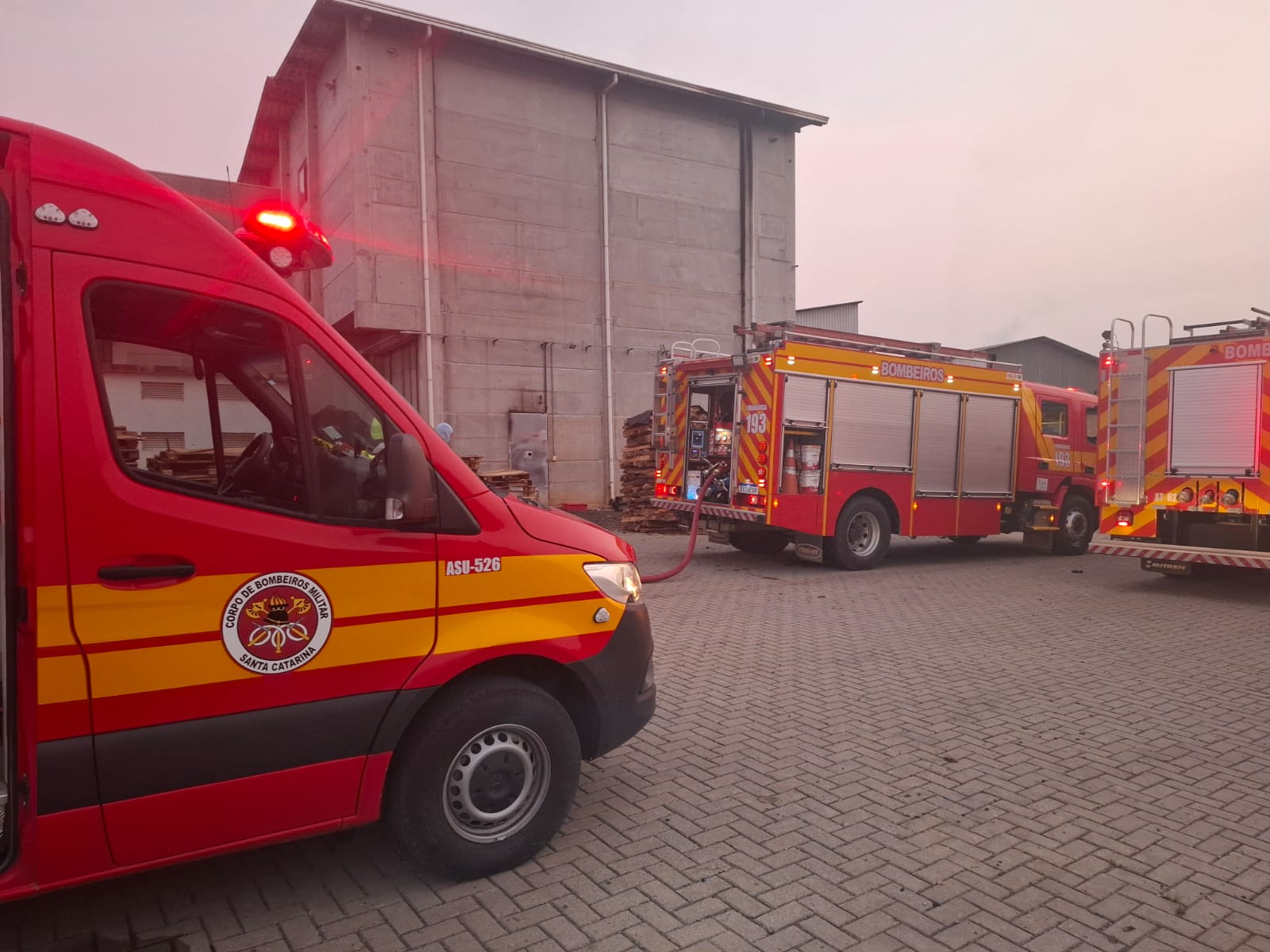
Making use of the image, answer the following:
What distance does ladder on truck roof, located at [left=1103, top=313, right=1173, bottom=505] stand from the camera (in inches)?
388

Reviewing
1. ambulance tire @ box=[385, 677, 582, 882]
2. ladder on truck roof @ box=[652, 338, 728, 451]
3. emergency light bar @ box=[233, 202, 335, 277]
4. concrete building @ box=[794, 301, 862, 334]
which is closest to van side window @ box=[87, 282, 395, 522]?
emergency light bar @ box=[233, 202, 335, 277]

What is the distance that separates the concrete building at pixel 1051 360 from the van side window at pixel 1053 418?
2430 centimetres

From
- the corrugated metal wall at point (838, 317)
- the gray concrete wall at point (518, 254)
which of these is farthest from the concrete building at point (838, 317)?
the gray concrete wall at point (518, 254)

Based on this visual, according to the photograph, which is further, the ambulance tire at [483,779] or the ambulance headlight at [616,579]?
the ambulance headlight at [616,579]

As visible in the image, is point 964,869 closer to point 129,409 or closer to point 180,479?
point 180,479

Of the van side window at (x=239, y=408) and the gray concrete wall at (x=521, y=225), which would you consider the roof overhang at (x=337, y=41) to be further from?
the van side window at (x=239, y=408)

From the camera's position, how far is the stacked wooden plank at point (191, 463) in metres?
2.94

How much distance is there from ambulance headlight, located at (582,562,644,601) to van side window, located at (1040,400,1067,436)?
11.8 metres

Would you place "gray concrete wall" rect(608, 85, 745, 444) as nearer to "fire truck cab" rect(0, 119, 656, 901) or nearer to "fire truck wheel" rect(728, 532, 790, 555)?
"fire truck wheel" rect(728, 532, 790, 555)

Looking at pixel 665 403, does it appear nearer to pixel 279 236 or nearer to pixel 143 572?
pixel 279 236

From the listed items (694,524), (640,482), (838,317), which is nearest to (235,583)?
(694,524)

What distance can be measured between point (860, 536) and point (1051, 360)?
30496 millimetres

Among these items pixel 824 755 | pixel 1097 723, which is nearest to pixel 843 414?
pixel 1097 723

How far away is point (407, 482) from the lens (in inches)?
113
